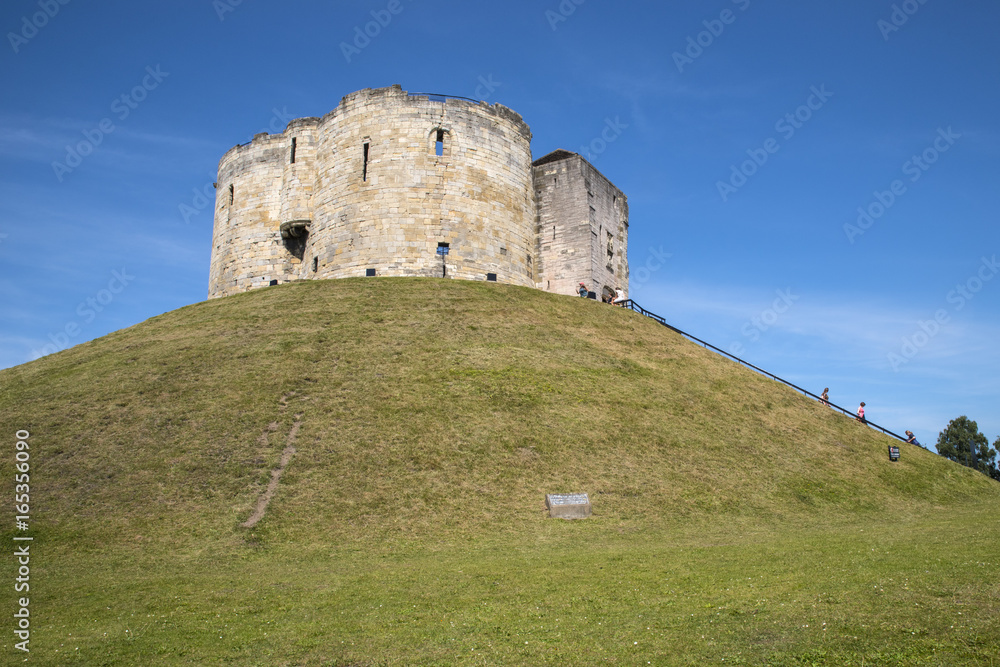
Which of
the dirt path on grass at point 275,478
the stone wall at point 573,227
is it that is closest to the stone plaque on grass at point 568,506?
→ the dirt path on grass at point 275,478

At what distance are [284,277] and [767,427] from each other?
28.3 m

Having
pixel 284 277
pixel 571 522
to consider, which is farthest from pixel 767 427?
pixel 284 277

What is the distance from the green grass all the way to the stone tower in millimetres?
4011

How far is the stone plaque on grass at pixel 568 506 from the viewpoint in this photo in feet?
58.1

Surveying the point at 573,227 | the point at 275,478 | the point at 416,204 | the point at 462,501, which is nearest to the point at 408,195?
the point at 416,204

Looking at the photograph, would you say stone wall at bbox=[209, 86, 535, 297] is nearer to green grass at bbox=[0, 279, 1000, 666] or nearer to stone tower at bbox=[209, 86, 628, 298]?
stone tower at bbox=[209, 86, 628, 298]

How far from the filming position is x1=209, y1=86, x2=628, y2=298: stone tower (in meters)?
36.4

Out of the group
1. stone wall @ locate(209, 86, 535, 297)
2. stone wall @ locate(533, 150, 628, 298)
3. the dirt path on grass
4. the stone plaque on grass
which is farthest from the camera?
stone wall @ locate(533, 150, 628, 298)

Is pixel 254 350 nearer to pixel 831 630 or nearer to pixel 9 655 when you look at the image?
pixel 9 655

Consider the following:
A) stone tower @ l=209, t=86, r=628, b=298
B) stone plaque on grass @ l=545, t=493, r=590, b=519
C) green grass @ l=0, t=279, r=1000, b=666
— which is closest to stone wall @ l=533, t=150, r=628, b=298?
stone tower @ l=209, t=86, r=628, b=298

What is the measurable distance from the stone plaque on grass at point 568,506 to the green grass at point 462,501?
1.38 ft

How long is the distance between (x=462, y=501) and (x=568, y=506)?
2625mm

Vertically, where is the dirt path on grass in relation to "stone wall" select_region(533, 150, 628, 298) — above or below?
below

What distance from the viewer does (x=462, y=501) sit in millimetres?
18094
